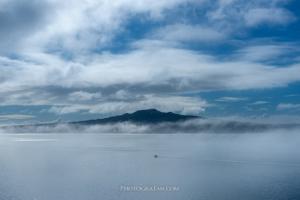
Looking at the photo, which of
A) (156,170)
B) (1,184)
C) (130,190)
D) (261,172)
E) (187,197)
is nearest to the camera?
(187,197)

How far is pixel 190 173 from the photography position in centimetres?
12306

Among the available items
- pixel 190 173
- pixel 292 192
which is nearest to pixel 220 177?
pixel 190 173

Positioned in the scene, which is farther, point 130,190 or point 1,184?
point 1,184

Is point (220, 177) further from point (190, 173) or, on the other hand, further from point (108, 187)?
point (108, 187)

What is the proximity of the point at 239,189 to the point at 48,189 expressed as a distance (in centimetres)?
4905

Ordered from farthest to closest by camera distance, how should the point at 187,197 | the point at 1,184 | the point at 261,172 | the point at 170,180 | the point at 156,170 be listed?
the point at 156,170, the point at 261,172, the point at 170,180, the point at 1,184, the point at 187,197

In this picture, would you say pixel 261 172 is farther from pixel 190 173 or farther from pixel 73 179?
pixel 73 179

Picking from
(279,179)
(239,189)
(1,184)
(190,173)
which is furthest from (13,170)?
(279,179)

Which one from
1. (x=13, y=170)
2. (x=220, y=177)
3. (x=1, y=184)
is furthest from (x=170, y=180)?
(x=13, y=170)

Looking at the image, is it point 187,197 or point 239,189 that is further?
point 239,189

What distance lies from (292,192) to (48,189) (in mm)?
60531

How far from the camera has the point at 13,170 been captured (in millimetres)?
133125

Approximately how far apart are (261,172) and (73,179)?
60.9 m

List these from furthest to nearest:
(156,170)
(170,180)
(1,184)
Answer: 1. (156,170)
2. (170,180)
3. (1,184)
